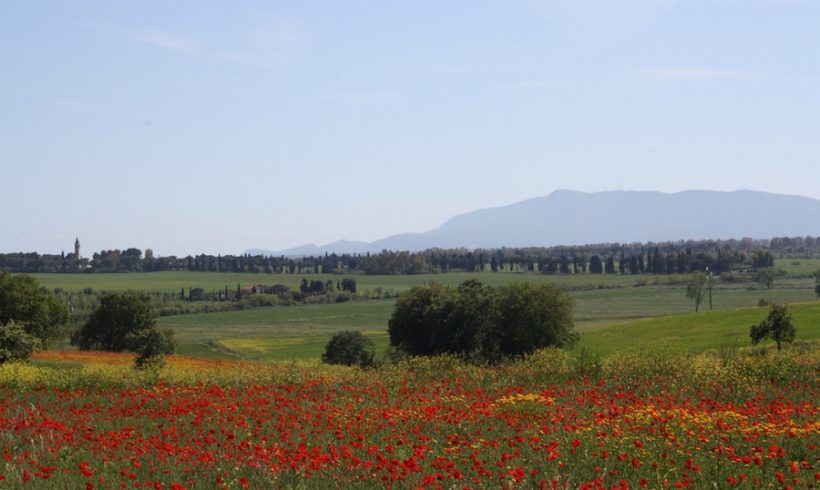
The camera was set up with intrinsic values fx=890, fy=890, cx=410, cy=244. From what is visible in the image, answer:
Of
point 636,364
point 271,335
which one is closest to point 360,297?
point 271,335

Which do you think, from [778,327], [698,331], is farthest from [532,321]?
[778,327]

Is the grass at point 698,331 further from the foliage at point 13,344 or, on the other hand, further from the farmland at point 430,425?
the farmland at point 430,425

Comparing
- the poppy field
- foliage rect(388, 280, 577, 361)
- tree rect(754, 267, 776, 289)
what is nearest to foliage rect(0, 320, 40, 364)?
the poppy field

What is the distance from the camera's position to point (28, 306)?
61625mm

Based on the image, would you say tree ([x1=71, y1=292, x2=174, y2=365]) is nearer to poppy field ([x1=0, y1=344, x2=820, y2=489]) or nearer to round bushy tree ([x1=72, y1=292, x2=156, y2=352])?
round bushy tree ([x1=72, y1=292, x2=156, y2=352])

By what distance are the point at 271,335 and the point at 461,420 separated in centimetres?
10101

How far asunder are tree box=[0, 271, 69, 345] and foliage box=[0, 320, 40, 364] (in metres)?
15.1

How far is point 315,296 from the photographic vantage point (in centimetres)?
18662

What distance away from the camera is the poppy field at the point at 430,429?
11914 millimetres

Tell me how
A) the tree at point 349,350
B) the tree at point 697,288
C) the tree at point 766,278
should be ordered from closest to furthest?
1. the tree at point 349,350
2. the tree at point 697,288
3. the tree at point 766,278

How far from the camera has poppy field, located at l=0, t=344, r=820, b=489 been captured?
11914 mm

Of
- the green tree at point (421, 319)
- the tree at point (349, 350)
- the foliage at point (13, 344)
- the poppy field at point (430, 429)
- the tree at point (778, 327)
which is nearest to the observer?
the poppy field at point (430, 429)

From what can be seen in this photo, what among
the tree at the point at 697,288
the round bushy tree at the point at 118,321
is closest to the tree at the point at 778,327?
the round bushy tree at the point at 118,321

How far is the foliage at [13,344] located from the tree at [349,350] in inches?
1179
